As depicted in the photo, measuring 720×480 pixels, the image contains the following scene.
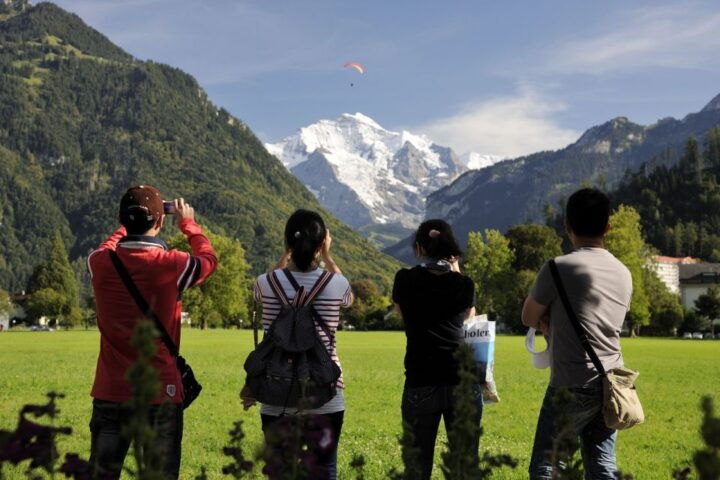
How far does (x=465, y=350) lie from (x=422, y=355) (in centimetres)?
302

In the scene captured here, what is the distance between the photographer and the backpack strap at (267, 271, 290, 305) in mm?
6022

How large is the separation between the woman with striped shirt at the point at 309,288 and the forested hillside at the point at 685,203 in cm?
17672

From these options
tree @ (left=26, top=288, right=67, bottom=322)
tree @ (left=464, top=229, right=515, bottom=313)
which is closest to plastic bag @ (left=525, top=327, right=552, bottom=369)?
tree @ (left=464, top=229, right=515, bottom=313)

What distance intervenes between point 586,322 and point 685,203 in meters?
194

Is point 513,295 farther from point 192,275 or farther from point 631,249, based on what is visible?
point 192,275

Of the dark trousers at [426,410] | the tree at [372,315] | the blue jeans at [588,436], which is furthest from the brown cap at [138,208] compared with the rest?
the tree at [372,315]

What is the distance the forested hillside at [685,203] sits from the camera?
17538 centimetres

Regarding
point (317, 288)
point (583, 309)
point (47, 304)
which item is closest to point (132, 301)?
point (317, 288)

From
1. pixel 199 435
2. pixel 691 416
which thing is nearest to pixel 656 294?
pixel 691 416

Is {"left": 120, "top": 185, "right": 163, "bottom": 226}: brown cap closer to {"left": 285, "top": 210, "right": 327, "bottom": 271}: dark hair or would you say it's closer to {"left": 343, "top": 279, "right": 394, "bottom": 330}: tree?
{"left": 285, "top": 210, "right": 327, "bottom": 271}: dark hair

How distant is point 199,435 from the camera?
42.2 feet

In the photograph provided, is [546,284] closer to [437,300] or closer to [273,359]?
[437,300]

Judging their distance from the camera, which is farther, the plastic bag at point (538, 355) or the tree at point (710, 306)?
the tree at point (710, 306)

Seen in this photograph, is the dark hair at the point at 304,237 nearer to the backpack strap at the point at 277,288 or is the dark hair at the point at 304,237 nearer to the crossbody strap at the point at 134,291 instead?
the backpack strap at the point at 277,288
